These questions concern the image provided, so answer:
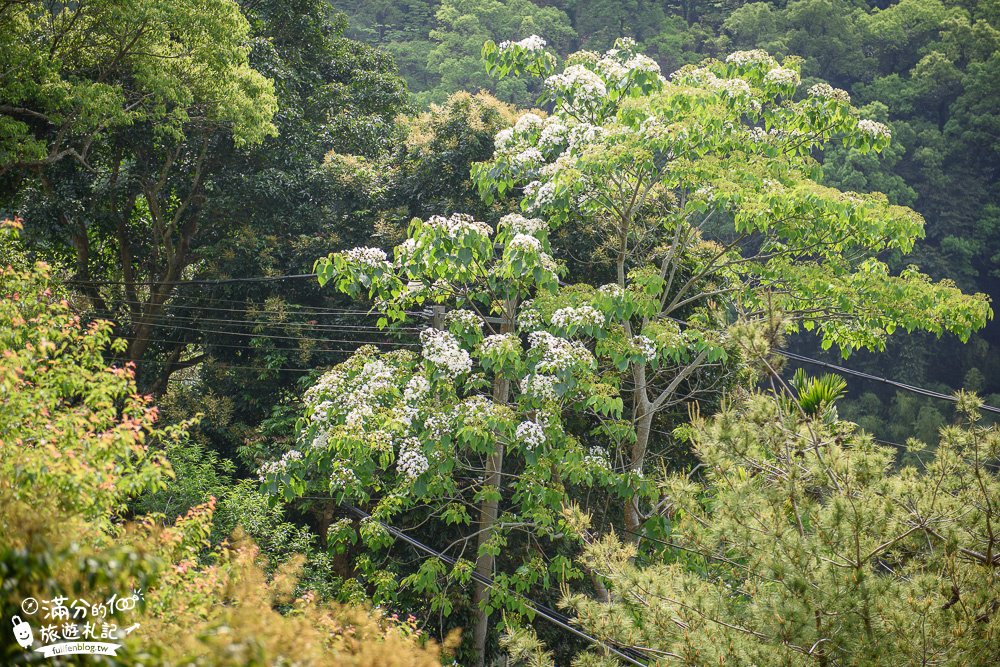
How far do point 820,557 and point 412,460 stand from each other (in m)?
3.52

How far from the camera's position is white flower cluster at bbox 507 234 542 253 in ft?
21.9

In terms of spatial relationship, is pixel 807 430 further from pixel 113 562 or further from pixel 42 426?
pixel 42 426

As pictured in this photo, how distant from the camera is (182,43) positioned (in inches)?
418

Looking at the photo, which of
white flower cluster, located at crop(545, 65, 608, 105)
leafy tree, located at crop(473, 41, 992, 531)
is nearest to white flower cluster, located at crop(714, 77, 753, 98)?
leafy tree, located at crop(473, 41, 992, 531)

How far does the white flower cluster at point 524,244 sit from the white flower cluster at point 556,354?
2.53 ft

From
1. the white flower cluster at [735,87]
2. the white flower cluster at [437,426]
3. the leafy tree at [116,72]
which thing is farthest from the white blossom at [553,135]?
the leafy tree at [116,72]

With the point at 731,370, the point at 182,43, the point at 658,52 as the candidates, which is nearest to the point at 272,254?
the point at 182,43

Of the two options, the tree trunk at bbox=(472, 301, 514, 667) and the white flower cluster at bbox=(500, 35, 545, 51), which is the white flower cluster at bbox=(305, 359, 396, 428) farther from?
the white flower cluster at bbox=(500, 35, 545, 51)

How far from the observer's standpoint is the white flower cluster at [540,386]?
268 inches

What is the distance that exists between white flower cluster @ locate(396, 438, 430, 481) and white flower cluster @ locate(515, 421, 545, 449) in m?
0.84

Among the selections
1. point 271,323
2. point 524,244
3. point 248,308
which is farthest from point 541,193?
point 248,308

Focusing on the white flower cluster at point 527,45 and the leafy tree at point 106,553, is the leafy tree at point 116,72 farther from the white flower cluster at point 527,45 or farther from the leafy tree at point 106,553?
the white flower cluster at point 527,45

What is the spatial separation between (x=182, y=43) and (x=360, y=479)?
692 centimetres

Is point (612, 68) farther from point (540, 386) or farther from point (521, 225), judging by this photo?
point (540, 386)
